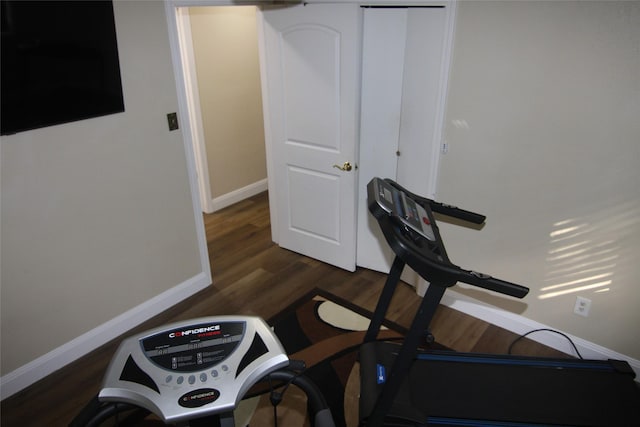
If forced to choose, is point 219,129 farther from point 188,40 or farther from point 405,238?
point 405,238

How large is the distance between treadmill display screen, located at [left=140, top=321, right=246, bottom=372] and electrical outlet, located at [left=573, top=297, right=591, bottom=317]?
2.02m

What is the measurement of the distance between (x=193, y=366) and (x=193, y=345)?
7cm

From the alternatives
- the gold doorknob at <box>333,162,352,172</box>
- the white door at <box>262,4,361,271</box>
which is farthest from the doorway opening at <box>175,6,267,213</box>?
the gold doorknob at <box>333,162,352,172</box>

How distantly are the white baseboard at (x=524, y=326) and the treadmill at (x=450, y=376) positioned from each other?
230mm

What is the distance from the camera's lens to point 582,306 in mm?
2410

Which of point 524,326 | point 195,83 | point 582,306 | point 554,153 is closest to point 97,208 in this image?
point 195,83

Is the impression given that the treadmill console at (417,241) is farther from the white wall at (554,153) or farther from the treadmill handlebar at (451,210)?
the white wall at (554,153)

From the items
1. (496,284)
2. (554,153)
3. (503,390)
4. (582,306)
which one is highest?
(554,153)

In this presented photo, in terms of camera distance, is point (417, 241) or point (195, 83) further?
point (195, 83)

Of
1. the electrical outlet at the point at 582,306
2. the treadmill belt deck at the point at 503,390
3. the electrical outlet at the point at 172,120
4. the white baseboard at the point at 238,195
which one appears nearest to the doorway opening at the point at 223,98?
the white baseboard at the point at 238,195

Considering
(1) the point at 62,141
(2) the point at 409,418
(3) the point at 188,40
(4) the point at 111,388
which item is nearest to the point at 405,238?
(2) the point at 409,418

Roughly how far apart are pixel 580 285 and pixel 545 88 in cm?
108

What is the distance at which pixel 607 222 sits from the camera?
7.21 feet

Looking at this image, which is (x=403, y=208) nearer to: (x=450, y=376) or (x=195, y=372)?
(x=450, y=376)
